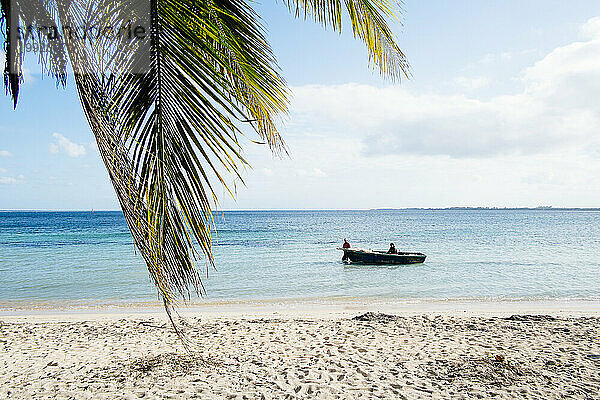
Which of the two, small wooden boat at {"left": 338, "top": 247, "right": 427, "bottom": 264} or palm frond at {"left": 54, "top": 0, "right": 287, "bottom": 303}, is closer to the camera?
palm frond at {"left": 54, "top": 0, "right": 287, "bottom": 303}

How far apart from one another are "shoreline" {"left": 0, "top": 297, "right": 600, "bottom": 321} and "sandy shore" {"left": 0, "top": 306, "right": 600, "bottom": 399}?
1.41 meters

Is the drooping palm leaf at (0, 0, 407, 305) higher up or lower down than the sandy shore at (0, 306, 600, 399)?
higher up

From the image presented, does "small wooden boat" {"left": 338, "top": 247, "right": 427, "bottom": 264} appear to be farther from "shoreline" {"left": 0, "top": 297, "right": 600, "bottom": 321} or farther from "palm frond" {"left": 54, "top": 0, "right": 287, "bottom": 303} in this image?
"palm frond" {"left": 54, "top": 0, "right": 287, "bottom": 303}

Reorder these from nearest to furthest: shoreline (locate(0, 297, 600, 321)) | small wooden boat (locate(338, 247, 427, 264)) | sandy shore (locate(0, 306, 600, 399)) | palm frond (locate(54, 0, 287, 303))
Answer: palm frond (locate(54, 0, 287, 303)), sandy shore (locate(0, 306, 600, 399)), shoreline (locate(0, 297, 600, 321)), small wooden boat (locate(338, 247, 427, 264))

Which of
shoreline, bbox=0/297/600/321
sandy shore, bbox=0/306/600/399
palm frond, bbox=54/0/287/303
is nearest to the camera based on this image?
palm frond, bbox=54/0/287/303

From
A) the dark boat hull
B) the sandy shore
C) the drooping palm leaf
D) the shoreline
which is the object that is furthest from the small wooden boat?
the drooping palm leaf

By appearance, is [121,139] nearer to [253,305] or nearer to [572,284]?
[253,305]

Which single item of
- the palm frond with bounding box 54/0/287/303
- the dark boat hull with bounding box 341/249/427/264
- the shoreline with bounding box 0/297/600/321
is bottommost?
the shoreline with bounding box 0/297/600/321

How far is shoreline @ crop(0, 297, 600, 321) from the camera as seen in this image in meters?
12.1

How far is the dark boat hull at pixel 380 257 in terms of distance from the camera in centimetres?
2370

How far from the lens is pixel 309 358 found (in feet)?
24.4

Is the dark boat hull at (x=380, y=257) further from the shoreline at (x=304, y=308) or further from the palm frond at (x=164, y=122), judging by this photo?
the palm frond at (x=164, y=122)

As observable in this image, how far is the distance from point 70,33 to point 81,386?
571 cm

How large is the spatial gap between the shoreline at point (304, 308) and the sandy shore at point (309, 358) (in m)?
1.41
